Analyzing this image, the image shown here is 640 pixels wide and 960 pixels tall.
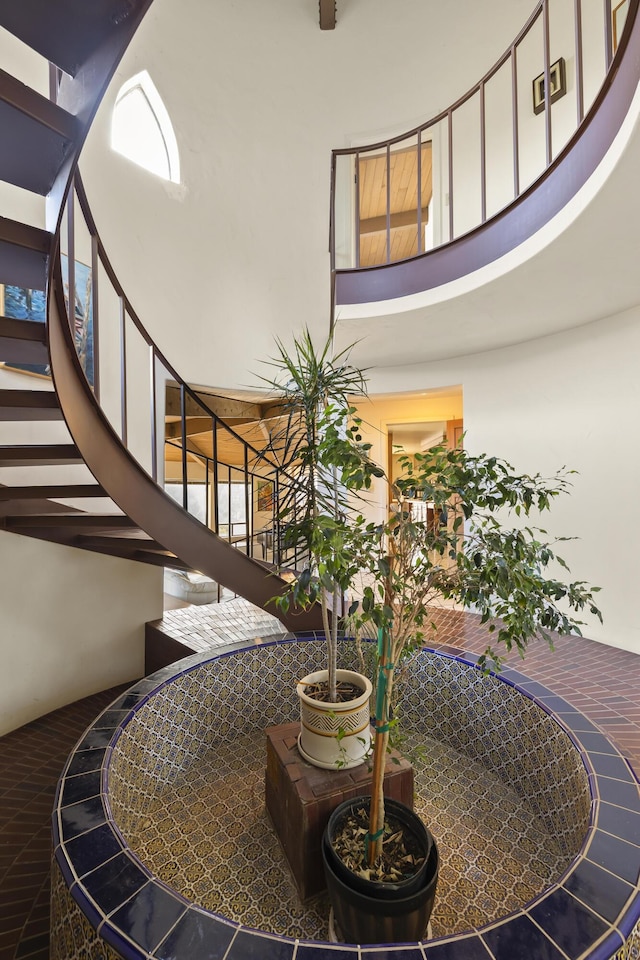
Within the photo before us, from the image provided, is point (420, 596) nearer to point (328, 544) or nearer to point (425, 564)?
point (425, 564)

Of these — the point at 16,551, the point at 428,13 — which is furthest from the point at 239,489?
the point at 428,13

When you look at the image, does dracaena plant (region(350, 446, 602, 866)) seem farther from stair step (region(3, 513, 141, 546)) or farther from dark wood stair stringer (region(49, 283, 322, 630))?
stair step (region(3, 513, 141, 546))

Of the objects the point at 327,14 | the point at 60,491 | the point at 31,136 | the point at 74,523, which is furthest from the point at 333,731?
the point at 327,14

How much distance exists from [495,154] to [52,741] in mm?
6304

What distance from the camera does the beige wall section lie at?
294cm

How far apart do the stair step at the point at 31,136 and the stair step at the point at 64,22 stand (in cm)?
9

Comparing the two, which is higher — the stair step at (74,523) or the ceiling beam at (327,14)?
the ceiling beam at (327,14)

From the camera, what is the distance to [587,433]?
13.2ft

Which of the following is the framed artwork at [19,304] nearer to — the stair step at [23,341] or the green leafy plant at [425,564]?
the stair step at [23,341]

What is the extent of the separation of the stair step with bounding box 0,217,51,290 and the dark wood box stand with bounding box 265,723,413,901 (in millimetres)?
2012

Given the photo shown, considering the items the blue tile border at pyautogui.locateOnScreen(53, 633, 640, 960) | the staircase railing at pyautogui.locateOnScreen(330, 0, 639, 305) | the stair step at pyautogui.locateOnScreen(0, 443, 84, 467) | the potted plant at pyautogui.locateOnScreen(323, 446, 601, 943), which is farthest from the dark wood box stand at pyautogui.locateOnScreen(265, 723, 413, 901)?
the staircase railing at pyautogui.locateOnScreen(330, 0, 639, 305)

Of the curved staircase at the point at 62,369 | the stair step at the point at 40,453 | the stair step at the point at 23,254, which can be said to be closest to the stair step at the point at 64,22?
the curved staircase at the point at 62,369

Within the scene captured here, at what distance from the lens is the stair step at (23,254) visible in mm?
1208

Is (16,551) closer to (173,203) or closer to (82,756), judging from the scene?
(82,756)
